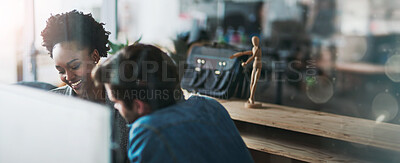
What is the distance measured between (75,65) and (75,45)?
0.05m

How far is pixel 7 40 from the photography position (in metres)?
1.02

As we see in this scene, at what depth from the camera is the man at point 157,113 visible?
2.11 feet

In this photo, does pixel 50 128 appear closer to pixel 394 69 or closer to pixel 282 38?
pixel 394 69

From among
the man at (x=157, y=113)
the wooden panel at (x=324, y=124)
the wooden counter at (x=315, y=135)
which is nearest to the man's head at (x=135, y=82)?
the man at (x=157, y=113)

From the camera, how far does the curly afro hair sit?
2.78ft

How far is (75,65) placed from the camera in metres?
0.80

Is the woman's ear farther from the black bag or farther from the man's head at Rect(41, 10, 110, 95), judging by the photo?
the black bag

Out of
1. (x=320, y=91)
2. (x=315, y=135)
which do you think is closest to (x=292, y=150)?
(x=315, y=135)

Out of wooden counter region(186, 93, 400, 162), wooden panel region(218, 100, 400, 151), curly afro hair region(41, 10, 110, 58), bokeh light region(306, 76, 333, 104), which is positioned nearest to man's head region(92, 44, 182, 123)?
curly afro hair region(41, 10, 110, 58)

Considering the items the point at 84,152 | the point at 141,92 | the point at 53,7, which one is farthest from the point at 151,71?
the point at 53,7

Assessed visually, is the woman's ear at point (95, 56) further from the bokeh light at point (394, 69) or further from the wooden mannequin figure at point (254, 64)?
the bokeh light at point (394, 69)

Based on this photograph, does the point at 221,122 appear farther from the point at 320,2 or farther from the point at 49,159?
the point at 320,2

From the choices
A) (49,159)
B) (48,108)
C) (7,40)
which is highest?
(7,40)

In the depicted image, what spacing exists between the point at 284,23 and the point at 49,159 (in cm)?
392
